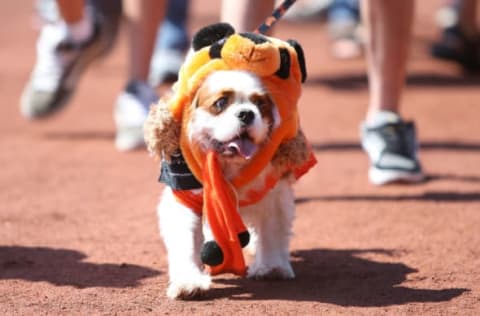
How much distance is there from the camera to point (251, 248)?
3.90 meters

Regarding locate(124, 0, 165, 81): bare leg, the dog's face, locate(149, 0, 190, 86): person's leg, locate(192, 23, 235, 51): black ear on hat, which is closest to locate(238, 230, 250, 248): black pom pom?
the dog's face

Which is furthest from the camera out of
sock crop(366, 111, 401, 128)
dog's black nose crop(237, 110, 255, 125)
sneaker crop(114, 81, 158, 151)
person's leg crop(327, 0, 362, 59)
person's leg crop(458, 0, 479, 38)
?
person's leg crop(327, 0, 362, 59)

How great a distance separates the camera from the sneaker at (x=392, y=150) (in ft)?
16.3

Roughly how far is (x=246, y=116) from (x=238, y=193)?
34 cm

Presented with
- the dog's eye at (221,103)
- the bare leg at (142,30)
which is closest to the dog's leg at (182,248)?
the dog's eye at (221,103)

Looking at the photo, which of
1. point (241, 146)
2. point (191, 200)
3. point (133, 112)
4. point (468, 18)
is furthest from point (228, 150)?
point (468, 18)

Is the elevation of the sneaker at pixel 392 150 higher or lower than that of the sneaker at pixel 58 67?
lower

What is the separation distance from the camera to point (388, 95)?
16.8 ft

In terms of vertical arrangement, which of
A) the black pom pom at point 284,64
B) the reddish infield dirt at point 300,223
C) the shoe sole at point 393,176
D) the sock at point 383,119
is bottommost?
the reddish infield dirt at point 300,223

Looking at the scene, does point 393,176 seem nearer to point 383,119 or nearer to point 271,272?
point 383,119

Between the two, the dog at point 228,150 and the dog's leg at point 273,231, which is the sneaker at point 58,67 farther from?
the dog's leg at point 273,231

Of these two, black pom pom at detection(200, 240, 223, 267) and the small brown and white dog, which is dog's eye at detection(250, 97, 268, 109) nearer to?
the small brown and white dog

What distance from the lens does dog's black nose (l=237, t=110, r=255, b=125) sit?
3297 mm

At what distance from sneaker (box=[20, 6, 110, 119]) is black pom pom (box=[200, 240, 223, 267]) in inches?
116
